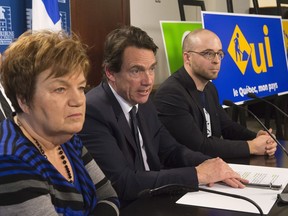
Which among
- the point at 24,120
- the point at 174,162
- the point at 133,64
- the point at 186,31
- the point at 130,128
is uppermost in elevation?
the point at 186,31

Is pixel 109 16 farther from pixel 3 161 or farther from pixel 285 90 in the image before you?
pixel 3 161

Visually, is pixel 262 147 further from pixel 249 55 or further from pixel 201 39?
pixel 249 55

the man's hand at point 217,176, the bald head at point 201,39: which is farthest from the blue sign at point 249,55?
the man's hand at point 217,176

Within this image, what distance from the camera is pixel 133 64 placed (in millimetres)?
1742

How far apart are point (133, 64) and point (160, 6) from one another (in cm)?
296

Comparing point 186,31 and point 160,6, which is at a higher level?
point 160,6

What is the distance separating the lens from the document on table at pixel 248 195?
1280 millimetres

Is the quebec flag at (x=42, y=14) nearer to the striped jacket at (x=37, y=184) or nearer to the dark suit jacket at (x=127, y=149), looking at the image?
the dark suit jacket at (x=127, y=149)

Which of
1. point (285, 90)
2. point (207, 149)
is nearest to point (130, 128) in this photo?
point (207, 149)

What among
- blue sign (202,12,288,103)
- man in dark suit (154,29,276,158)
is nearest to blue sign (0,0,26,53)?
man in dark suit (154,29,276,158)

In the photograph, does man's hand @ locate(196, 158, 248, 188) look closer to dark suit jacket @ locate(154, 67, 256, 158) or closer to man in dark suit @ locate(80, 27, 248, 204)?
man in dark suit @ locate(80, 27, 248, 204)

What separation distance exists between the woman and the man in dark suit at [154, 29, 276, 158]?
1104 millimetres

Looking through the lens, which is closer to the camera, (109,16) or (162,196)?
(162,196)

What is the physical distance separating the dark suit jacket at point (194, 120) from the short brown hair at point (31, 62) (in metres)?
→ 1.15
